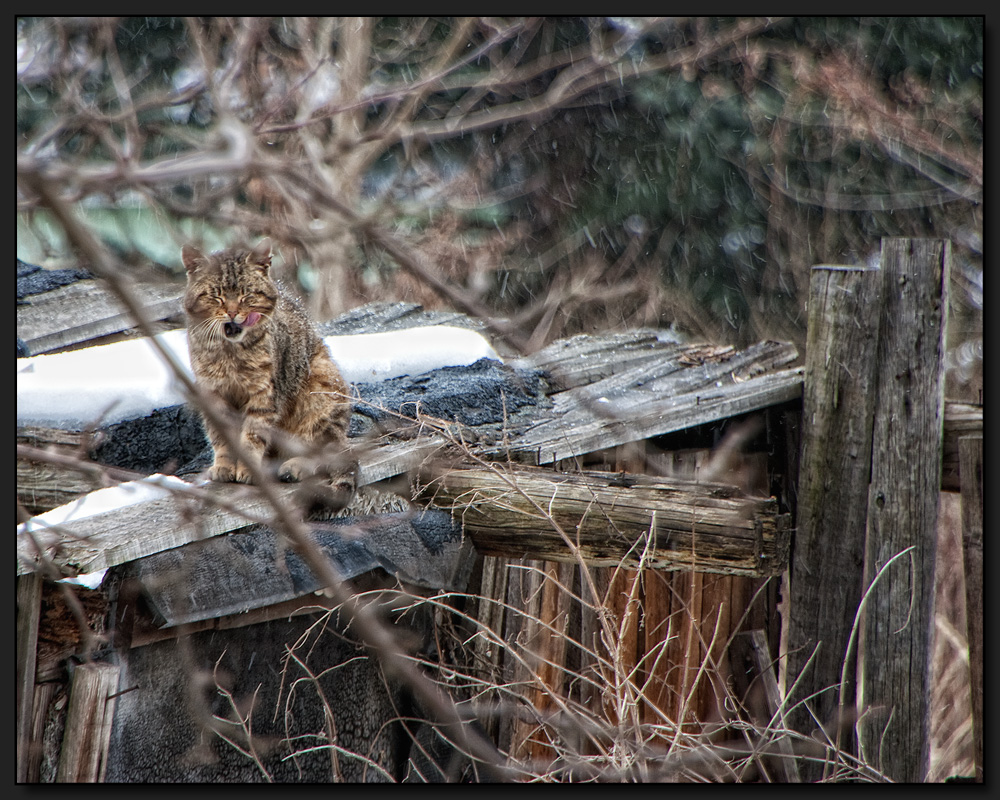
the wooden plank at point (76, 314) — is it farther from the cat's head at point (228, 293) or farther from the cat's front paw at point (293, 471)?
the cat's front paw at point (293, 471)

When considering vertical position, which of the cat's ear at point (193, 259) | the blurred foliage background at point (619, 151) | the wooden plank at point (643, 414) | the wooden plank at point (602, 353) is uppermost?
the blurred foliage background at point (619, 151)

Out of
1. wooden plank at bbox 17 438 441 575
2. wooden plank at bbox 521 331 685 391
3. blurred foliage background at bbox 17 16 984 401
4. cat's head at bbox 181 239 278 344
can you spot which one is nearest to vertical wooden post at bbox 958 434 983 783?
wooden plank at bbox 521 331 685 391

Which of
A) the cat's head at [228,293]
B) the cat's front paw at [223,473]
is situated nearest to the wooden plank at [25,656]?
the cat's front paw at [223,473]

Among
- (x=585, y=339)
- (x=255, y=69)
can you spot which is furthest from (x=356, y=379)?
(x=255, y=69)

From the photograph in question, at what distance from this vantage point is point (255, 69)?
878 centimetres

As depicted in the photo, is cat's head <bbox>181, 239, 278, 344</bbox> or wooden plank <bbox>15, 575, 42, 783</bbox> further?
cat's head <bbox>181, 239, 278, 344</bbox>

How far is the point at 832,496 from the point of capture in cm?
371

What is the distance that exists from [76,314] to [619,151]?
7.94 meters

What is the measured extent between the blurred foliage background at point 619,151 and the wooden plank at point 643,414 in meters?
4.55

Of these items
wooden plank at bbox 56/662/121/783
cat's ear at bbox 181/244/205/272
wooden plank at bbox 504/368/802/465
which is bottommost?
wooden plank at bbox 56/662/121/783

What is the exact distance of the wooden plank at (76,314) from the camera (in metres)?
3.98

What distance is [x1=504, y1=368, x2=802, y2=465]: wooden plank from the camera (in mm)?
3439

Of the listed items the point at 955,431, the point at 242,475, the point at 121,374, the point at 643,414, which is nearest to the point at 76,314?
the point at 121,374

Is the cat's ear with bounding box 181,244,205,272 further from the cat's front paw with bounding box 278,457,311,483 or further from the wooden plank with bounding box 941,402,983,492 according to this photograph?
the wooden plank with bounding box 941,402,983,492
